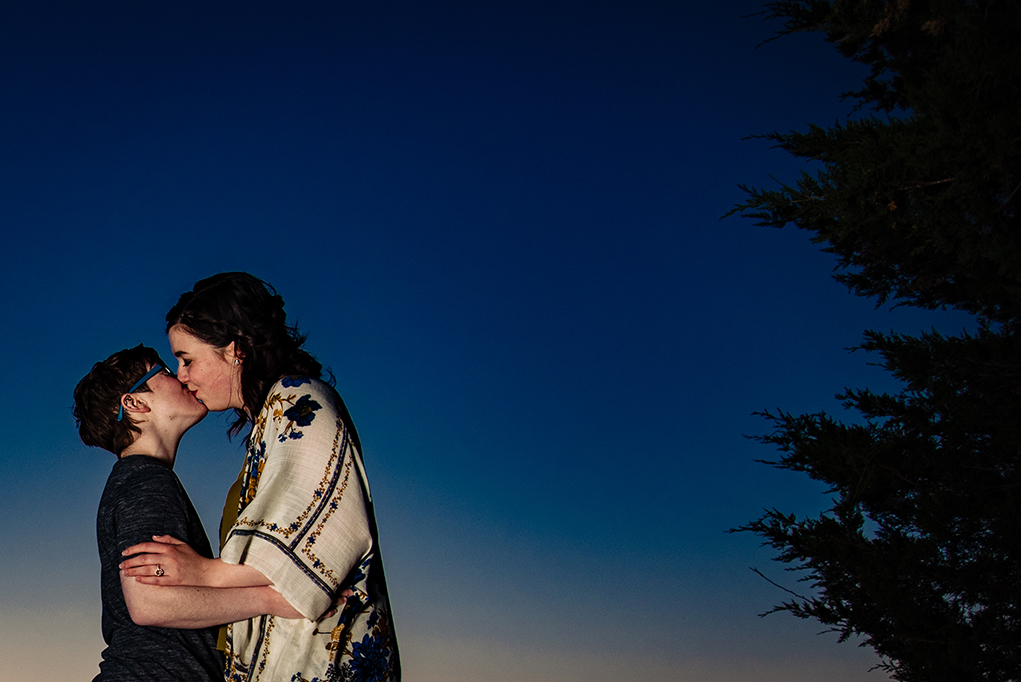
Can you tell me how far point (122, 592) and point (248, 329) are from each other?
0.81 metres

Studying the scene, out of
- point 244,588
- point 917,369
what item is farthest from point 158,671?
point 917,369

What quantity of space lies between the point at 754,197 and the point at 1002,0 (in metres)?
1.55

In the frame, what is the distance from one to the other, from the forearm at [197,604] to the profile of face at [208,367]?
66 cm

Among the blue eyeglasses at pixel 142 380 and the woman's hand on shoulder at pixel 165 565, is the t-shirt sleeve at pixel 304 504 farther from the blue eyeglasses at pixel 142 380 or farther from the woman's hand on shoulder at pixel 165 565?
the blue eyeglasses at pixel 142 380

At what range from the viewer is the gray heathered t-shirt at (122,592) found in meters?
2.35

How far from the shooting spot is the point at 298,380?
2414 mm

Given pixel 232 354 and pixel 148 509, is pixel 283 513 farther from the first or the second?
pixel 232 354

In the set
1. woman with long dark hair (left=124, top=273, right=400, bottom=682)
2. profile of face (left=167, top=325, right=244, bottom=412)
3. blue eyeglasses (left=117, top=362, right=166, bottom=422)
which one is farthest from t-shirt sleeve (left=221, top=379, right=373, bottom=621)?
blue eyeglasses (left=117, top=362, right=166, bottom=422)

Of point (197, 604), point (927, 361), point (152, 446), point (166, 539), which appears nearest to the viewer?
point (197, 604)

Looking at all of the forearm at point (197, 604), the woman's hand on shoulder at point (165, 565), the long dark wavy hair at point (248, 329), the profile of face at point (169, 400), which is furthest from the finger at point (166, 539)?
the profile of face at point (169, 400)

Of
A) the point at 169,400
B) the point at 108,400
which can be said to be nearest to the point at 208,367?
the point at 169,400

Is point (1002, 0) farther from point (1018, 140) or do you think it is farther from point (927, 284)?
point (927, 284)

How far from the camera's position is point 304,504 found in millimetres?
2219

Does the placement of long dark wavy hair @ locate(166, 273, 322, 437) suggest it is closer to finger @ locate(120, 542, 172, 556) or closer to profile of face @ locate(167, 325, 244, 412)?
profile of face @ locate(167, 325, 244, 412)
